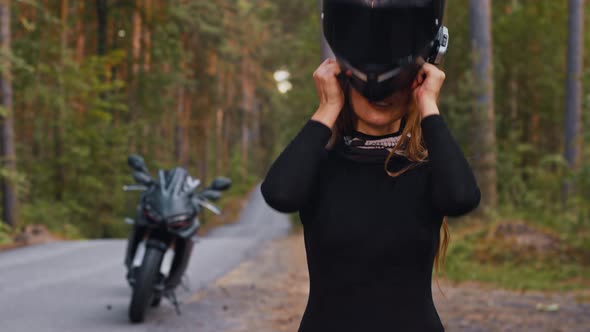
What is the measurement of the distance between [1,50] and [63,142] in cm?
1069

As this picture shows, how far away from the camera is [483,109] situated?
1537 centimetres

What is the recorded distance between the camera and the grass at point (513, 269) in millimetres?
11462

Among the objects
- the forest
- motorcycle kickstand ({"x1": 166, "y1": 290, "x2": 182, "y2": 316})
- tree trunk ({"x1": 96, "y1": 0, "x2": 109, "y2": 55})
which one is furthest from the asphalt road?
tree trunk ({"x1": 96, "y1": 0, "x2": 109, "y2": 55})

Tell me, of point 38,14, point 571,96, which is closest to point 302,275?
point 571,96

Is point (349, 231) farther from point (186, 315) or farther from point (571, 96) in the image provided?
point (571, 96)

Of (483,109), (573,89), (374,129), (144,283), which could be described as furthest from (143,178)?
(573,89)

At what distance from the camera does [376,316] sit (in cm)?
240

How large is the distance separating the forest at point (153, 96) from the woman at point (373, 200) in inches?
488

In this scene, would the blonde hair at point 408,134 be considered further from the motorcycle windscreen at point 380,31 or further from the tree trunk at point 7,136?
the tree trunk at point 7,136

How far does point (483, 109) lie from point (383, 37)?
1360 centimetres

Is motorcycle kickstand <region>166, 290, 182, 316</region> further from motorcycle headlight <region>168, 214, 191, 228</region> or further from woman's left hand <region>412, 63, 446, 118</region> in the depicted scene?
woman's left hand <region>412, 63, 446, 118</region>

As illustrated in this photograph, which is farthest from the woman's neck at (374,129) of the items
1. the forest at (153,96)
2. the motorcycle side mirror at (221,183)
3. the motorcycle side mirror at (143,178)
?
the forest at (153,96)

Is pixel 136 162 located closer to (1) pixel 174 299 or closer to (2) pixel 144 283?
(2) pixel 144 283

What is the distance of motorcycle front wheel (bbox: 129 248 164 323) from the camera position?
7410 mm
